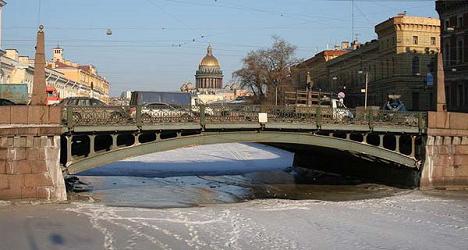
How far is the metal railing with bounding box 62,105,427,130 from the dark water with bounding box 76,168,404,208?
327cm

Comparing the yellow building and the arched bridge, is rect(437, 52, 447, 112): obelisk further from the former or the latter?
the yellow building

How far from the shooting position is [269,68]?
8019cm

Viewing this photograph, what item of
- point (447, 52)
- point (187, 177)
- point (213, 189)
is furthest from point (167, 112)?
point (447, 52)

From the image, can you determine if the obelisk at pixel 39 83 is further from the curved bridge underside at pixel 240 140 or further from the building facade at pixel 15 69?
the building facade at pixel 15 69

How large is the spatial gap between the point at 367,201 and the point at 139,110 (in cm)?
986

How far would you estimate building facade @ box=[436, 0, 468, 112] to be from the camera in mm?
60112

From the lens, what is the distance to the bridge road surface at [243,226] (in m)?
15.2

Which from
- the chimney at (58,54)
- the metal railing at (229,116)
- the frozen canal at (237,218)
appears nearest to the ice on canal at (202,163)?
the frozen canal at (237,218)

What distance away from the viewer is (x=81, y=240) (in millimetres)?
15336

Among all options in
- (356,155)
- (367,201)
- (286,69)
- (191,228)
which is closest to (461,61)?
(286,69)

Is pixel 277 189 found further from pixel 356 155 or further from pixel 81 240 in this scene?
pixel 81 240

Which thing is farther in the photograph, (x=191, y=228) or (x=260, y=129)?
(x=260, y=129)

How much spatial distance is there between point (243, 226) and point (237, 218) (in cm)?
163

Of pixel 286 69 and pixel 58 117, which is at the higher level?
pixel 286 69
